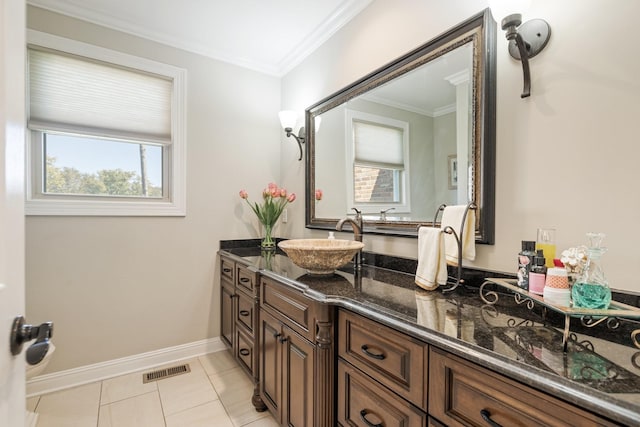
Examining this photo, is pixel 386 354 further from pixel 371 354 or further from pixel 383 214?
pixel 383 214

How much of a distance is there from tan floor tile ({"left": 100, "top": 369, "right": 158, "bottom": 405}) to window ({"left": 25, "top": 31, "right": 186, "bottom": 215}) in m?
1.23

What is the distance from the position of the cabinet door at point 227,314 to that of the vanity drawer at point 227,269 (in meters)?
0.08

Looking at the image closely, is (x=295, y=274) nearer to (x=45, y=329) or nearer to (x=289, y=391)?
(x=289, y=391)

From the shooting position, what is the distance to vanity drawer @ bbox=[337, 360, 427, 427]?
94cm

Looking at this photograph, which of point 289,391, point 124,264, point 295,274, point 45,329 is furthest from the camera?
point 124,264

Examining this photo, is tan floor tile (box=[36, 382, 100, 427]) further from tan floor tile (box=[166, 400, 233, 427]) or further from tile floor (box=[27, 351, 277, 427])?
tan floor tile (box=[166, 400, 233, 427])

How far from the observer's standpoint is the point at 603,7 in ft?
3.31

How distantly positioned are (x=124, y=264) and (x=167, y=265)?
298 mm

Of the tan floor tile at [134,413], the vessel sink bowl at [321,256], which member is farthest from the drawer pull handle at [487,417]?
the tan floor tile at [134,413]

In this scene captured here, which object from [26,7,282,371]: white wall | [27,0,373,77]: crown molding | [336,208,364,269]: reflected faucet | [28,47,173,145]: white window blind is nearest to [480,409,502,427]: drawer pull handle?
[336,208,364,269]: reflected faucet

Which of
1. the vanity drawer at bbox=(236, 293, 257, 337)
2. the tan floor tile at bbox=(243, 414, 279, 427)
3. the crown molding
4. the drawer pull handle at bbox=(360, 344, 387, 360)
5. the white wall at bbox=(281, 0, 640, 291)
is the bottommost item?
the tan floor tile at bbox=(243, 414, 279, 427)

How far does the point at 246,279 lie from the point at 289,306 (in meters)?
0.66

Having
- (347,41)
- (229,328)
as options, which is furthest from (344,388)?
(347,41)

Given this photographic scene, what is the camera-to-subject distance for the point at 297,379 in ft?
4.70
